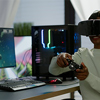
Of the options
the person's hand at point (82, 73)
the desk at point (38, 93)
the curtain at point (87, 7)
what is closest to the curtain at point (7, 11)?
the curtain at point (87, 7)

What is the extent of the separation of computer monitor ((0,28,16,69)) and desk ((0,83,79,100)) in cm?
44

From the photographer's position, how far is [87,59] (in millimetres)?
1812

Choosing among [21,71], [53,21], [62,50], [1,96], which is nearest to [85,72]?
[1,96]

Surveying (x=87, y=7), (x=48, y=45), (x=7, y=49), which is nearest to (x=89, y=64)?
(x=48, y=45)

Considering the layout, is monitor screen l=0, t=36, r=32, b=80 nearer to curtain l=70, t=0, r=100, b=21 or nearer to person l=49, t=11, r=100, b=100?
person l=49, t=11, r=100, b=100

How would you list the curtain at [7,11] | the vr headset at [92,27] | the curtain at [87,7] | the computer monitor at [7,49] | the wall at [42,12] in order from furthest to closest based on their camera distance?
1. the wall at [42,12]
2. the curtain at [7,11]
3. the curtain at [87,7]
4. the computer monitor at [7,49]
5. the vr headset at [92,27]

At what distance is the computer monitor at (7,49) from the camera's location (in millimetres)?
2184

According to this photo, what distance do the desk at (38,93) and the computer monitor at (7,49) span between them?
1.45 ft

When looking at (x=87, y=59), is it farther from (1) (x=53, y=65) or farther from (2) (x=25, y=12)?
(2) (x=25, y=12)

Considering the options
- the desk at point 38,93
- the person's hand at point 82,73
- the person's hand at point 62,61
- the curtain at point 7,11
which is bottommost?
the desk at point 38,93

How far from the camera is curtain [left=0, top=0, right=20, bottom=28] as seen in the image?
3180mm

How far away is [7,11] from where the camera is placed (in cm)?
318

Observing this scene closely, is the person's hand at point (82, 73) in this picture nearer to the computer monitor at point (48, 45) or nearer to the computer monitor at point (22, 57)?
the computer monitor at point (48, 45)

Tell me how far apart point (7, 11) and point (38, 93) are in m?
1.70
